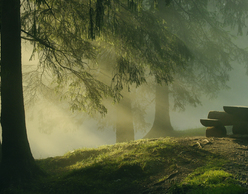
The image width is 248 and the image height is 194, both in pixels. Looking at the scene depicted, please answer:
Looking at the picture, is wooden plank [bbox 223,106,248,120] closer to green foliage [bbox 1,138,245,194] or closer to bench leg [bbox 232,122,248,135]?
bench leg [bbox 232,122,248,135]

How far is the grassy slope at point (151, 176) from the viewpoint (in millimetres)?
4094

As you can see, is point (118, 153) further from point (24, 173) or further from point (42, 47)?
point (42, 47)

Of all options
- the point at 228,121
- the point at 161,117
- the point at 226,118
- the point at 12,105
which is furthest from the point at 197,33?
the point at 12,105

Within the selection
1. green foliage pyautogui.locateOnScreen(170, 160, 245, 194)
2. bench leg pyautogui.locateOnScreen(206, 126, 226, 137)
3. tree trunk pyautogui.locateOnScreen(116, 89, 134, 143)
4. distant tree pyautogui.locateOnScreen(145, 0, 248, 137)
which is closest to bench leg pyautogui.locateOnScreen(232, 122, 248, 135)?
bench leg pyautogui.locateOnScreen(206, 126, 226, 137)

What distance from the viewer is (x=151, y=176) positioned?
5203 mm

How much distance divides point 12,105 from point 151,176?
161 inches

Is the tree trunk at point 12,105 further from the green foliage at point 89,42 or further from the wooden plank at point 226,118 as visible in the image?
the wooden plank at point 226,118

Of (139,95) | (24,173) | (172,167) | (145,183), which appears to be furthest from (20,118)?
(139,95)

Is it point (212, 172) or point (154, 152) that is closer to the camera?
point (212, 172)

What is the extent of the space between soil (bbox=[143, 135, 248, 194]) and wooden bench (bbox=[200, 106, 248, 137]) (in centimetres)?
40

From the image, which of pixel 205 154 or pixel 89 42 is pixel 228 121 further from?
pixel 89 42

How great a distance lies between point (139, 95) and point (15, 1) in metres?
13.2

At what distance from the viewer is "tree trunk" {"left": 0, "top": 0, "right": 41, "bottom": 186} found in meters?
5.72

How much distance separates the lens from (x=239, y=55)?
16578 millimetres
